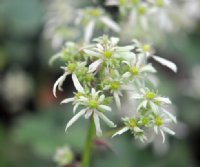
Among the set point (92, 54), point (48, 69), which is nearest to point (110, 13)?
point (92, 54)

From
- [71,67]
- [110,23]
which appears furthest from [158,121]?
[110,23]

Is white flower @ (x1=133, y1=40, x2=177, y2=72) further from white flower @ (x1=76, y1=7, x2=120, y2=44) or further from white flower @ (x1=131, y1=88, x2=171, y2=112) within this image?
white flower @ (x1=76, y1=7, x2=120, y2=44)

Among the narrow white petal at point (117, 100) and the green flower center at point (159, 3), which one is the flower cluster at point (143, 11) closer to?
the green flower center at point (159, 3)

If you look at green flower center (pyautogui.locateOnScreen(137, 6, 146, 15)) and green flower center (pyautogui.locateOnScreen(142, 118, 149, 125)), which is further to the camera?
green flower center (pyautogui.locateOnScreen(137, 6, 146, 15))

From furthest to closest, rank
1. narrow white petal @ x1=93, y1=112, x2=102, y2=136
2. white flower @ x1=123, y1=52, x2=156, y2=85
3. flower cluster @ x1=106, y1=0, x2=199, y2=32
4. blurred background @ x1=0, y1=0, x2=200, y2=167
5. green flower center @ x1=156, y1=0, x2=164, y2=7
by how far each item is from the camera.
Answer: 1. blurred background @ x1=0, y1=0, x2=200, y2=167
2. green flower center @ x1=156, y1=0, x2=164, y2=7
3. flower cluster @ x1=106, y1=0, x2=199, y2=32
4. white flower @ x1=123, y1=52, x2=156, y2=85
5. narrow white petal @ x1=93, y1=112, x2=102, y2=136

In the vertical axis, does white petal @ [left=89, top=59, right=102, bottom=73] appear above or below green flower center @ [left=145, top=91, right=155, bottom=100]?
above

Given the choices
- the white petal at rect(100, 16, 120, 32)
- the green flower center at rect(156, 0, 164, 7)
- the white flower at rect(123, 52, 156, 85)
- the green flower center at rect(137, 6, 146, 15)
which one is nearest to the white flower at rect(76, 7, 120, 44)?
the white petal at rect(100, 16, 120, 32)
